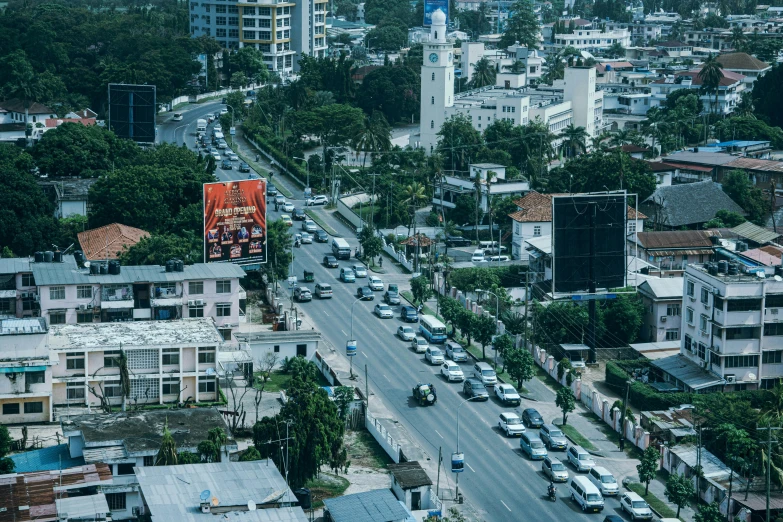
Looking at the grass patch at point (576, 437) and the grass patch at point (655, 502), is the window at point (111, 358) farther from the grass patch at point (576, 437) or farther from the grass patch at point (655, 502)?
the grass patch at point (655, 502)

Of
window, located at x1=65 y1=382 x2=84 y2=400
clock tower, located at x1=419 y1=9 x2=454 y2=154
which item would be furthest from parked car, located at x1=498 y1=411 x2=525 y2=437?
clock tower, located at x1=419 y1=9 x2=454 y2=154

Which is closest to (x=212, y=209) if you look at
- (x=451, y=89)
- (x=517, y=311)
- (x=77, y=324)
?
(x=77, y=324)

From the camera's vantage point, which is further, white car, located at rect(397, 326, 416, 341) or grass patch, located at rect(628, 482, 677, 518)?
white car, located at rect(397, 326, 416, 341)

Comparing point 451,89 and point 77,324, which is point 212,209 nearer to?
point 77,324

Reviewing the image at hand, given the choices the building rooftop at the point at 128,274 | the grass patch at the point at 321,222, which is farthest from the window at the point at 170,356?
the grass patch at the point at 321,222

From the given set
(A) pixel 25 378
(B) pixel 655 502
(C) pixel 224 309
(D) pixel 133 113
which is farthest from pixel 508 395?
(D) pixel 133 113

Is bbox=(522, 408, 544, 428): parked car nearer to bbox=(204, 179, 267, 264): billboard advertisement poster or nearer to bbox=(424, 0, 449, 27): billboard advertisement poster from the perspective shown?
bbox=(204, 179, 267, 264): billboard advertisement poster

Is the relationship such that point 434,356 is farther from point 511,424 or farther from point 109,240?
point 109,240
